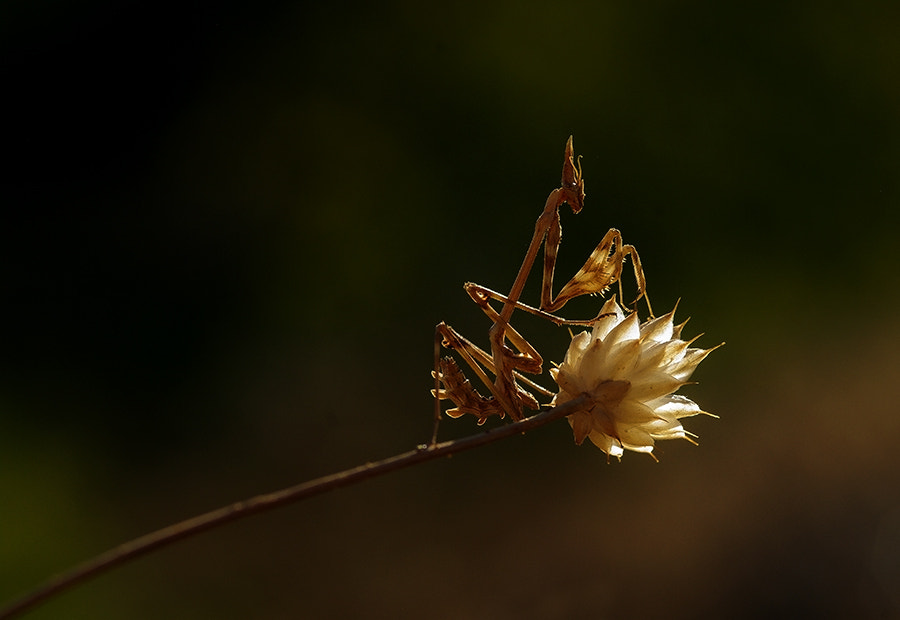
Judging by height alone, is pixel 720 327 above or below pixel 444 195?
below

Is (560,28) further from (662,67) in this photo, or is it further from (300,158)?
(300,158)

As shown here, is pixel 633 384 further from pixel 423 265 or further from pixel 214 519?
pixel 423 265

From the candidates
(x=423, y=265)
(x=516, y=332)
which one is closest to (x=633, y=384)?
(x=516, y=332)

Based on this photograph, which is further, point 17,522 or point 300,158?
point 300,158

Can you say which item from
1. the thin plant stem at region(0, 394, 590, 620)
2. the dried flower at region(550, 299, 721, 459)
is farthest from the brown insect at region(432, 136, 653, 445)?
the thin plant stem at region(0, 394, 590, 620)

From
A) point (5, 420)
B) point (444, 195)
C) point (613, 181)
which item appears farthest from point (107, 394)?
point (613, 181)

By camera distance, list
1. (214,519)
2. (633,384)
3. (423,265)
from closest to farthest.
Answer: (214,519) < (633,384) < (423,265)

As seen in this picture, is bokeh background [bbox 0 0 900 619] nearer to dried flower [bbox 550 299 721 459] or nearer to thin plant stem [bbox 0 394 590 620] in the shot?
dried flower [bbox 550 299 721 459]

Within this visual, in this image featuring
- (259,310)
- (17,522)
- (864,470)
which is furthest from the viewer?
(864,470)

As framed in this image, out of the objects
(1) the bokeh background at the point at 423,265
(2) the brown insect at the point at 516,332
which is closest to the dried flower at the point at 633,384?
(2) the brown insect at the point at 516,332
